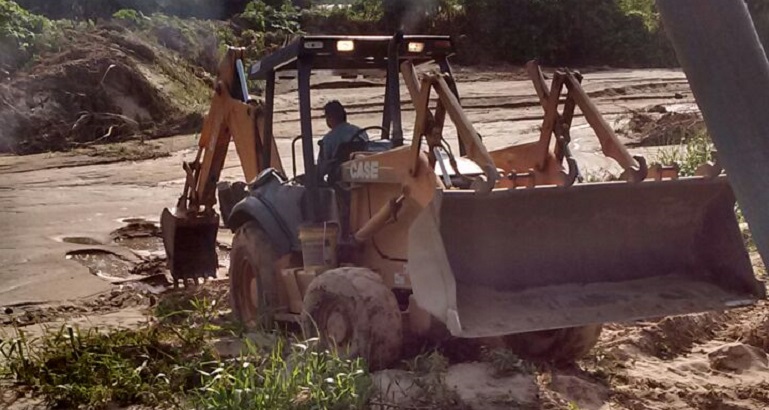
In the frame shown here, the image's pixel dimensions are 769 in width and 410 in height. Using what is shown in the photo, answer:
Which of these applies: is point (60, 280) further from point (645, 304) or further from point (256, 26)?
point (256, 26)

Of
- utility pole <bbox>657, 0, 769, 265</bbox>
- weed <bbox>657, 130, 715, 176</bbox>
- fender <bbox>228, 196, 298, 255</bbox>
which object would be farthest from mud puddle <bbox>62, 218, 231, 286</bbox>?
utility pole <bbox>657, 0, 769, 265</bbox>

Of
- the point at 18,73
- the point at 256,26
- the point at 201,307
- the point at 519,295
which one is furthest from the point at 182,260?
the point at 256,26

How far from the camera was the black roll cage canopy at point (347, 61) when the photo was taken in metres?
7.10

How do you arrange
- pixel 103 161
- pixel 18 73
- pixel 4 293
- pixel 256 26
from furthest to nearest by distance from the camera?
pixel 256 26
pixel 18 73
pixel 103 161
pixel 4 293

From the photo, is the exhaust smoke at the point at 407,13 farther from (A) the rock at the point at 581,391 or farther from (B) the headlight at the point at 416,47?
(A) the rock at the point at 581,391

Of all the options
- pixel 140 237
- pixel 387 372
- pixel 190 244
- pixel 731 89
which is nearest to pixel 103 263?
pixel 140 237

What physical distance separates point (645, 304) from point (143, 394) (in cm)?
288

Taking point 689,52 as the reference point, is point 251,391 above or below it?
below

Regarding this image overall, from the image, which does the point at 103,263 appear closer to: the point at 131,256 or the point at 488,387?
the point at 131,256

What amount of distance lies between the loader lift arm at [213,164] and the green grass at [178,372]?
63.6 inches

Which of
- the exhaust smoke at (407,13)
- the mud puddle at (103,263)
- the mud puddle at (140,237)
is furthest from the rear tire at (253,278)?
the exhaust smoke at (407,13)

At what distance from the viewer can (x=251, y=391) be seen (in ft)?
16.8

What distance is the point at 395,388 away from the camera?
18.5 ft

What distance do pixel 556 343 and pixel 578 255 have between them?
0.68 m
